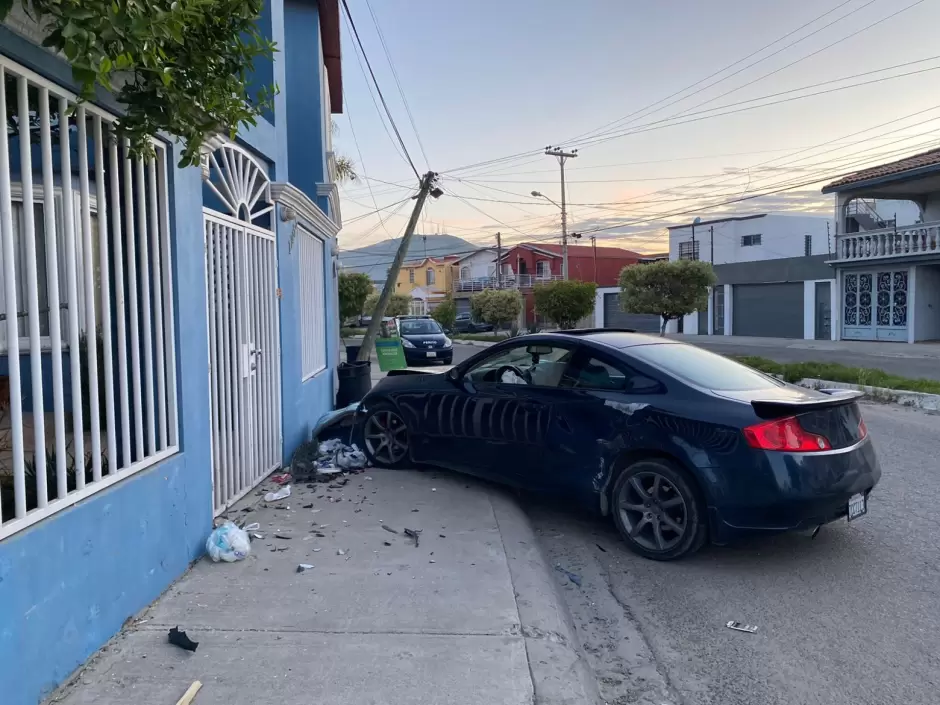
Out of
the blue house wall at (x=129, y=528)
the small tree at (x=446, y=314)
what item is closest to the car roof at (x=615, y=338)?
the blue house wall at (x=129, y=528)

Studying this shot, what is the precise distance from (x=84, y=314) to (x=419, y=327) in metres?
20.2

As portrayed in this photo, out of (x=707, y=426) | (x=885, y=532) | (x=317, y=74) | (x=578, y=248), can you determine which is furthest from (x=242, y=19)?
(x=578, y=248)

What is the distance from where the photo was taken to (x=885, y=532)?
17.3ft

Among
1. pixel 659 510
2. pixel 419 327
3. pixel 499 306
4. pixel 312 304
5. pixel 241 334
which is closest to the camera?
pixel 659 510

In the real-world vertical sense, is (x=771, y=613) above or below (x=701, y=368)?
below

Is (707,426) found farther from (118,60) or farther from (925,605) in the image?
(118,60)

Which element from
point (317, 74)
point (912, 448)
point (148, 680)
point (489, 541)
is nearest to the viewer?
point (148, 680)

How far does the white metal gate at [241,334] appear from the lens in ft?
17.2

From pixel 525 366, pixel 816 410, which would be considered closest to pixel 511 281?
pixel 525 366

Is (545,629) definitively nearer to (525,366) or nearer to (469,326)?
(525,366)

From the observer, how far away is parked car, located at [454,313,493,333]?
157 ft

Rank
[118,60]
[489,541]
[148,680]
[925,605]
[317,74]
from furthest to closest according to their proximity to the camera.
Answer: [317,74]
[489,541]
[925,605]
[148,680]
[118,60]

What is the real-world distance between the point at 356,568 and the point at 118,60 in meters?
3.10

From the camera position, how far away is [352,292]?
38.4m
